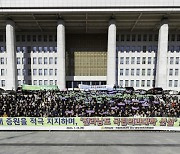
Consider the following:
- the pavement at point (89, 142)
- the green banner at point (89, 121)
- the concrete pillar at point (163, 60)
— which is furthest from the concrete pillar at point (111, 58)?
the pavement at point (89, 142)

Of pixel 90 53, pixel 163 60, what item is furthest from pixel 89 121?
pixel 90 53

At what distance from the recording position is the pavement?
12562 mm

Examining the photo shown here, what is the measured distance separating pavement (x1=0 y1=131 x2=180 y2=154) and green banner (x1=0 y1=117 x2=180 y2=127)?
785mm

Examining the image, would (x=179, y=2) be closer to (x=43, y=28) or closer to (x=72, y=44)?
(x=72, y=44)

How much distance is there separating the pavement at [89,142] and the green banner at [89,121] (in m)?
0.78

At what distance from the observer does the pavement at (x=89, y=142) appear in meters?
12.6

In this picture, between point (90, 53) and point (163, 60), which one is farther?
point (90, 53)

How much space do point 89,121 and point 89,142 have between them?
3.33m

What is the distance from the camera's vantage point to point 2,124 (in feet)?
57.2

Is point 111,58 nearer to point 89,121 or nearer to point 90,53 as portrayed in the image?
point 90,53

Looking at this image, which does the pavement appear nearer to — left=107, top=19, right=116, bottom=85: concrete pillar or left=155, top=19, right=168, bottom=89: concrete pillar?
left=107, top=19, right=116, bottom=85: concrete pillar

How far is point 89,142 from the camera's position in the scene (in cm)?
1439

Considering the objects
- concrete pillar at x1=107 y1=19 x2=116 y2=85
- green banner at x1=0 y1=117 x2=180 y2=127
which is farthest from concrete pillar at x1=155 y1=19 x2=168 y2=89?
green banner at x1=0 y1=117 x2=180 y2=127

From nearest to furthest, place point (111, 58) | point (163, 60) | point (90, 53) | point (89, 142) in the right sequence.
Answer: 1. point (89, 142)
2. point (163, 60)
3. point (111, 58)
4. point (90, 53)
